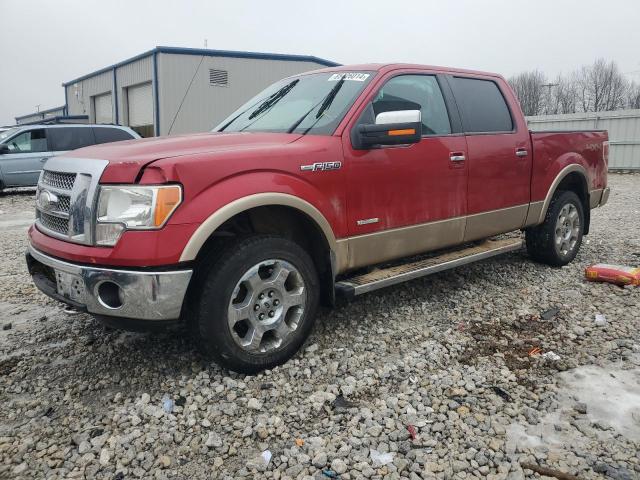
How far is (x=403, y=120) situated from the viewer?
3480mm

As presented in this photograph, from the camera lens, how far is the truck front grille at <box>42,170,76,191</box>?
310cm

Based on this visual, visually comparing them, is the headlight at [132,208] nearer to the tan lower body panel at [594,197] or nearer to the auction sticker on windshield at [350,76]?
the auction sticker on windshield at [350,76]

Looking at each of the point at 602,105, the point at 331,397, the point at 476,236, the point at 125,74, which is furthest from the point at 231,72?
the point at 602,105

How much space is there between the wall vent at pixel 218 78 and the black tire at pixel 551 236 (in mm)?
18297

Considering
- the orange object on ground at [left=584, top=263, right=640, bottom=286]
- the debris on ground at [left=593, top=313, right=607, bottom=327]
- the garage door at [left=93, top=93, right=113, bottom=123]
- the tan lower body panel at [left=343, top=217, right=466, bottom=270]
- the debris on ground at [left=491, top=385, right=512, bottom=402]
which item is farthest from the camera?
the garage door at [left=93, top=93, right=113, bottom=123]

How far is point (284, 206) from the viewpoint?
3307 mm

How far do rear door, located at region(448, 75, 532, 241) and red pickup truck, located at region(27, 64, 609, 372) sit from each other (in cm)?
2

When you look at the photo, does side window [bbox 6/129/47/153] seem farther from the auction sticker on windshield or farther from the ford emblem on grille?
the auction sticker on windshield

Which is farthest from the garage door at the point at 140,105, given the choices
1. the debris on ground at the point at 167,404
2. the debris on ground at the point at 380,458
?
the debris on ground at the point at 380,458

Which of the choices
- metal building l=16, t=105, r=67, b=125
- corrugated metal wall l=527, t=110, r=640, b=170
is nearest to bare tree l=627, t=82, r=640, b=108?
corrugated metal wall l=527, t=110, r=640, b=170

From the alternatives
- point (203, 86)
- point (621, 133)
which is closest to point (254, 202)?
point (203, 86)

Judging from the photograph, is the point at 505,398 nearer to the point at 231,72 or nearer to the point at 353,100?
the point at 353,100

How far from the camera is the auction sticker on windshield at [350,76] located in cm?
394

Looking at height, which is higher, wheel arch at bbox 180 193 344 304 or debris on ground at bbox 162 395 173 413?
wheel arch at bbox 180 193 344 304
